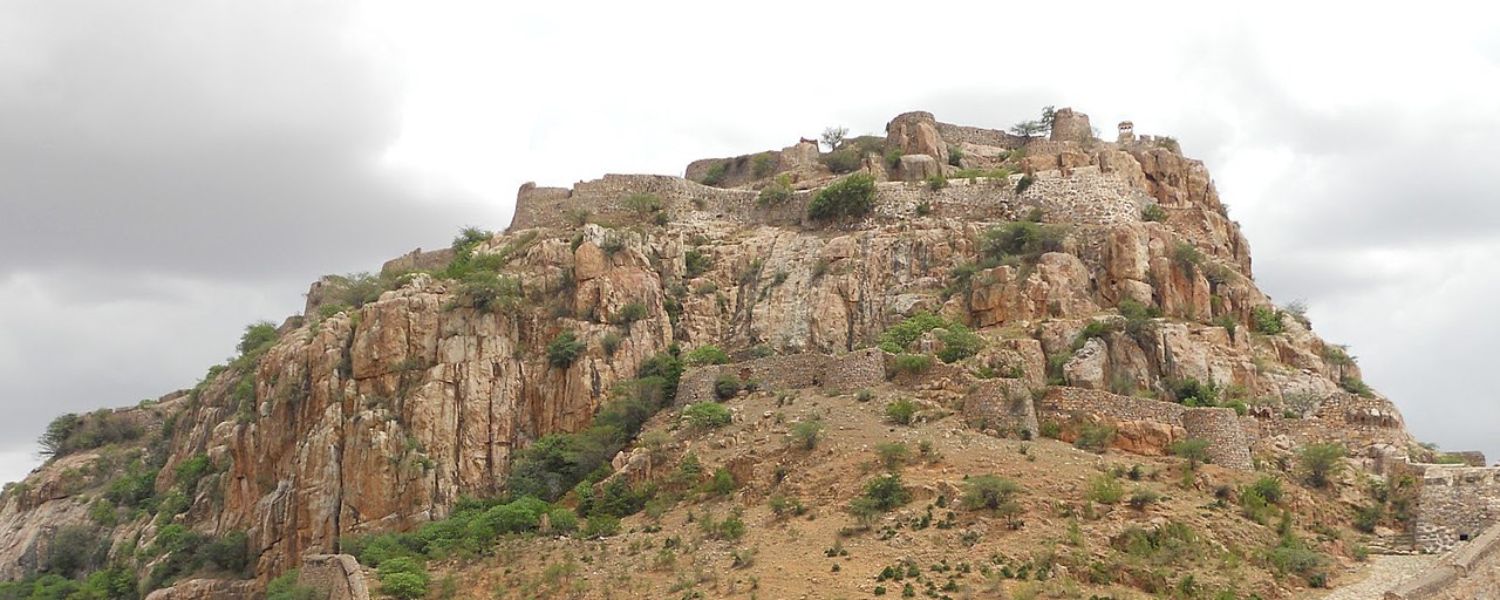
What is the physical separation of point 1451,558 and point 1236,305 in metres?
16.1

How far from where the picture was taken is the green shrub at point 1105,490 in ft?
116

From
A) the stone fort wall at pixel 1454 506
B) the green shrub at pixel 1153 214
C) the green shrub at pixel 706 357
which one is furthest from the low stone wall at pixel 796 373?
the green shrub at pixel 1153 214

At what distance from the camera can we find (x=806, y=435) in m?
40.0

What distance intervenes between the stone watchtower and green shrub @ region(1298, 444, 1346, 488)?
2654cm

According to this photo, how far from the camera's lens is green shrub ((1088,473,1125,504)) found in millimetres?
35250

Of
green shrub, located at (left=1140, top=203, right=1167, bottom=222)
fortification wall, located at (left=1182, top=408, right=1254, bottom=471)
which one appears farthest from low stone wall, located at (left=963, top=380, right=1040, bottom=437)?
green shrub, located at (left=1140, top=203, right=1167, bottom=222)

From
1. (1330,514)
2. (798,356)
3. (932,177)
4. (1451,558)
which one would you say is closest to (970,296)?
(798,356)

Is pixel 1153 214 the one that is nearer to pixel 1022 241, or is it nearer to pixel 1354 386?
pixel 1022 241

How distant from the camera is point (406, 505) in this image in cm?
4631

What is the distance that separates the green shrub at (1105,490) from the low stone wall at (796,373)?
886cm

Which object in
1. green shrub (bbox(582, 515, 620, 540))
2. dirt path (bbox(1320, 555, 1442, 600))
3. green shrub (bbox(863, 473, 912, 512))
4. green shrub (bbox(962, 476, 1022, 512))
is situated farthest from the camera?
green shrub (bbox(582, 515, 620, 540))

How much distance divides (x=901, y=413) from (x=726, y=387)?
22.9ft

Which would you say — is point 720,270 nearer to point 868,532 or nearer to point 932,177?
point 932,177

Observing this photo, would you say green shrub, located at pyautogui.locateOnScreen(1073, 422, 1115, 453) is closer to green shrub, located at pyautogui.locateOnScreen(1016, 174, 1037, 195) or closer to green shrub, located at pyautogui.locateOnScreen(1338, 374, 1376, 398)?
green shrub, located at pyautogui.locateOnScreen(1338, 374, 1376, 398)
